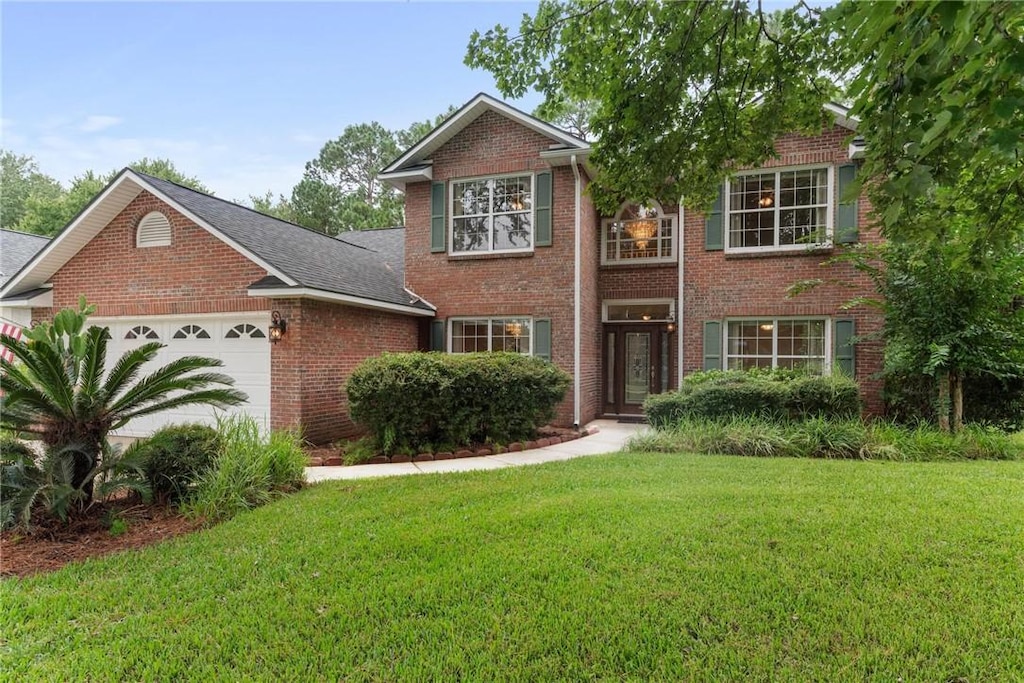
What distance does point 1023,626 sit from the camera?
288 cm

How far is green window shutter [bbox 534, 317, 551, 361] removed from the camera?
1104 cm

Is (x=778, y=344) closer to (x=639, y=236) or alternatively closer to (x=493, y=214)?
(x=639, y=236)

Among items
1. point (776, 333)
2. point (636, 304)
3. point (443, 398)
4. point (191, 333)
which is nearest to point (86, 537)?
point (443, 398)

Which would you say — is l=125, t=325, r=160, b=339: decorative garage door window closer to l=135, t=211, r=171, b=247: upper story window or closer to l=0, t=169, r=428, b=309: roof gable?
l=135, t=211, r=171, b=247: upper story window

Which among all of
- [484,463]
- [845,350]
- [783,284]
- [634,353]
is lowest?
[484,463]

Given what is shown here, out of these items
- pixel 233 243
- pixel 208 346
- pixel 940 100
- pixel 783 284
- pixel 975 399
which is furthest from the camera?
pixel 783 284

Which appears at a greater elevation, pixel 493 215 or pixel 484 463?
pixel 493 215

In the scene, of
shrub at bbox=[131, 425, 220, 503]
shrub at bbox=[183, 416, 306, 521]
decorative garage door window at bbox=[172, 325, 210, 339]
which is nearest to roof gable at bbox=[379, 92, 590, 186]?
decorative garage door window at bbox=[172, 325, 210, 339]

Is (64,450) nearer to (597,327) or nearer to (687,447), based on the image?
(687,447)

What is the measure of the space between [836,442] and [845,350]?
3.02 m

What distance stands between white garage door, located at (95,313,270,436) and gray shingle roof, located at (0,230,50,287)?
533 cm

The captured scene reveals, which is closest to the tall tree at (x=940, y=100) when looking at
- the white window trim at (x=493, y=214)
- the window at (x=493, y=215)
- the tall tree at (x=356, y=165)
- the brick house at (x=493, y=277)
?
the brick house at (x=493, y=277)

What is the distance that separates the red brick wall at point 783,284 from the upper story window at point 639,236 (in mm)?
828

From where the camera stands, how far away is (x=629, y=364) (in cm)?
1243
